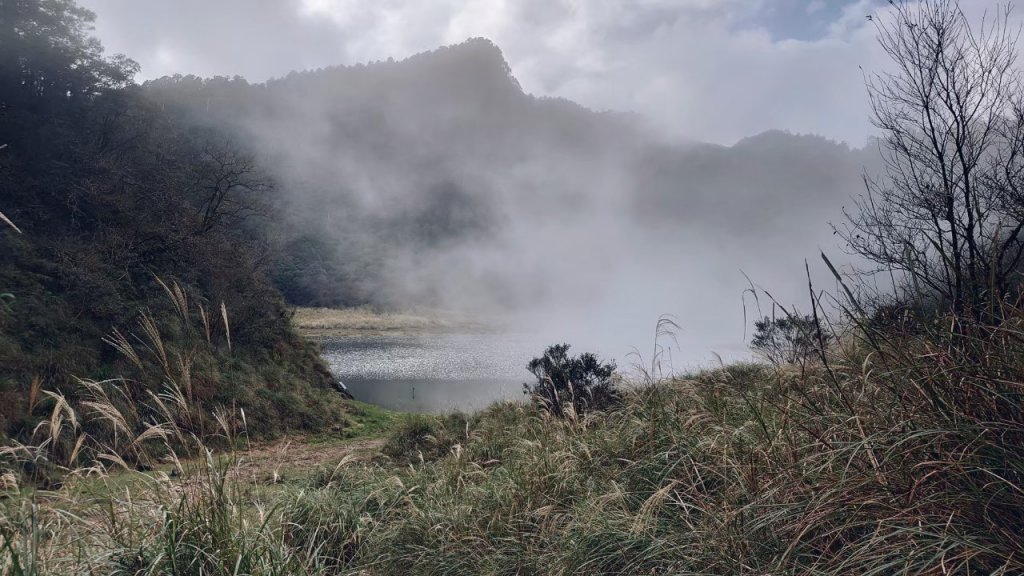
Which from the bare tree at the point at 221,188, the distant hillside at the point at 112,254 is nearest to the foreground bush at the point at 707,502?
the distant hillside at the point at 112,254

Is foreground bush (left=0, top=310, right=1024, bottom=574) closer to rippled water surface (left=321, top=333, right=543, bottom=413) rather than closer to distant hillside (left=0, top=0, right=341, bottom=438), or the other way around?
distant hillside (left=0, top=0, right=341, bottom=438)

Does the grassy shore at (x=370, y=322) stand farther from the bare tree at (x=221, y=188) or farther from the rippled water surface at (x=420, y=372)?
the bare tree at (x=221, y=188)

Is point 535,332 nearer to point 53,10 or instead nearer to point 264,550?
point 53,10

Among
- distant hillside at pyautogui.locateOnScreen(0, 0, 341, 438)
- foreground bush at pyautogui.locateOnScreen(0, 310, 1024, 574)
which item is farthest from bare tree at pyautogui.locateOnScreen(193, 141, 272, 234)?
foreground bush at pyautogui.locateOnScreen(0, 310, 1024, 574)

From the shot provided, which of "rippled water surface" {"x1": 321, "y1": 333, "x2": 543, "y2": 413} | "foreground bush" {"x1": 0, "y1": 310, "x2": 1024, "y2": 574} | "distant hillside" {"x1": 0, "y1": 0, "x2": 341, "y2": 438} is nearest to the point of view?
"foreground bush" {"x1": 0, "y1": 310, "x2": 1024, "y2": 574}

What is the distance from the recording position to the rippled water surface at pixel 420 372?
20891mm

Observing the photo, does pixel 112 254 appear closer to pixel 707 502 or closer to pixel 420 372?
pixel 707 502

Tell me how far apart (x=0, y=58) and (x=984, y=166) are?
23131 mm

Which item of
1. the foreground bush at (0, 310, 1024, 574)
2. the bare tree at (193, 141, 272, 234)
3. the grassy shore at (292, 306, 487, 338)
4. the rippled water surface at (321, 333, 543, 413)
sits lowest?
the rippled water surface at (321, 333, 543, 413)

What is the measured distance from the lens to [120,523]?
9.80ft

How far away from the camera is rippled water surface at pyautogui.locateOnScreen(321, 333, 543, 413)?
20891 mm

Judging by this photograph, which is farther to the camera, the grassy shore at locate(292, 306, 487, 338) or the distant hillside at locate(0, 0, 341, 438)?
the grassy shore at locate(292, 306, 487, 338)

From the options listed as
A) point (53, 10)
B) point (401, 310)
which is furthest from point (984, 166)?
point (401, 310)

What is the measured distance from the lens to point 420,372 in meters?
30.8
